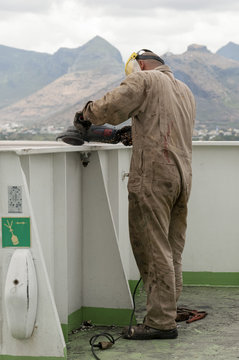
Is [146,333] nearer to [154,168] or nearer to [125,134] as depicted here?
[154,168]

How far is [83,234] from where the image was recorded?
174 inches

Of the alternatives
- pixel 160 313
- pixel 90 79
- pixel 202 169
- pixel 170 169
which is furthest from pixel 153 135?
pixel 90 79

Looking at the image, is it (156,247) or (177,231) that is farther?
(177,231)

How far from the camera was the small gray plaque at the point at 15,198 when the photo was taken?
10.7 ft

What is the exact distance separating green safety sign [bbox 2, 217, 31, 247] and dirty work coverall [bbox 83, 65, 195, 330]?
0.89m

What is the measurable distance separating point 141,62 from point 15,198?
147 centimetres

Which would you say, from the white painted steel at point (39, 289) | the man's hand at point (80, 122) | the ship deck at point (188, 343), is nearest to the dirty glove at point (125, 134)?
the man's hand at point (80, 122)

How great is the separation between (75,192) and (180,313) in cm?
115

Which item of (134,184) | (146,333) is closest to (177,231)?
(134,184)

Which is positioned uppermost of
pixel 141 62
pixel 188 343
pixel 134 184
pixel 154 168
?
pixel 141 62

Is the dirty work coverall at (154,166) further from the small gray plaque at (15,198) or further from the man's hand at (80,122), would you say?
the small gray plaque at (15,198)

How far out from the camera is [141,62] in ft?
14.0

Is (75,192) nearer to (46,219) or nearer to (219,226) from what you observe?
(46,219)

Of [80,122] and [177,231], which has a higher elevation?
[80,122]
